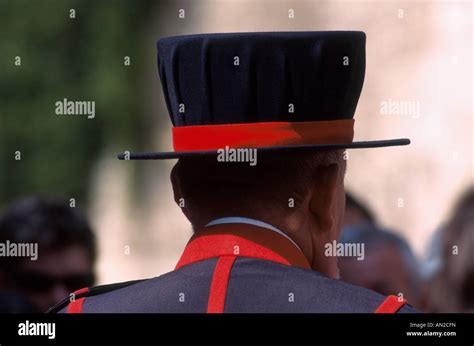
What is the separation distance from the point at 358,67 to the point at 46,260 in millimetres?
2321

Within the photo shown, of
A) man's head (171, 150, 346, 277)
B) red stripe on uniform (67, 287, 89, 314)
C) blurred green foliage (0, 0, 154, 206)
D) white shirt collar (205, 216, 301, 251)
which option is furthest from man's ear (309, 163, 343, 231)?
blurred green foliage (0, 0, 154, 206)

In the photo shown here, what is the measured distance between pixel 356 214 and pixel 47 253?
1.87 meters

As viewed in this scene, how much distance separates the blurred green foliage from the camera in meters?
16.5

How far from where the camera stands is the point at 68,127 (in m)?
16.9

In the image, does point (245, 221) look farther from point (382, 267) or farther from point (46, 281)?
point (382, 267)

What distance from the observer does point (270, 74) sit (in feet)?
10.9

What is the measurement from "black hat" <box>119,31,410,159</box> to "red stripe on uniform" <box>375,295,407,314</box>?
1.41 feet

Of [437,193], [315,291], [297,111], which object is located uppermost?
[297,111]

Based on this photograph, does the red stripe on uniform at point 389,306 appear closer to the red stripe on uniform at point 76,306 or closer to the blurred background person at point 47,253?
the red stripe on uniform at point 76,306

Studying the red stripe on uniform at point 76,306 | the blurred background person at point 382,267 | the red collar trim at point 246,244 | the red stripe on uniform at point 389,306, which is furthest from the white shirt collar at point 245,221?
the blurred background person at point 382,267

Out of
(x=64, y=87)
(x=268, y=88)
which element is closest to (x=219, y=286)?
(x=268, y=88)
